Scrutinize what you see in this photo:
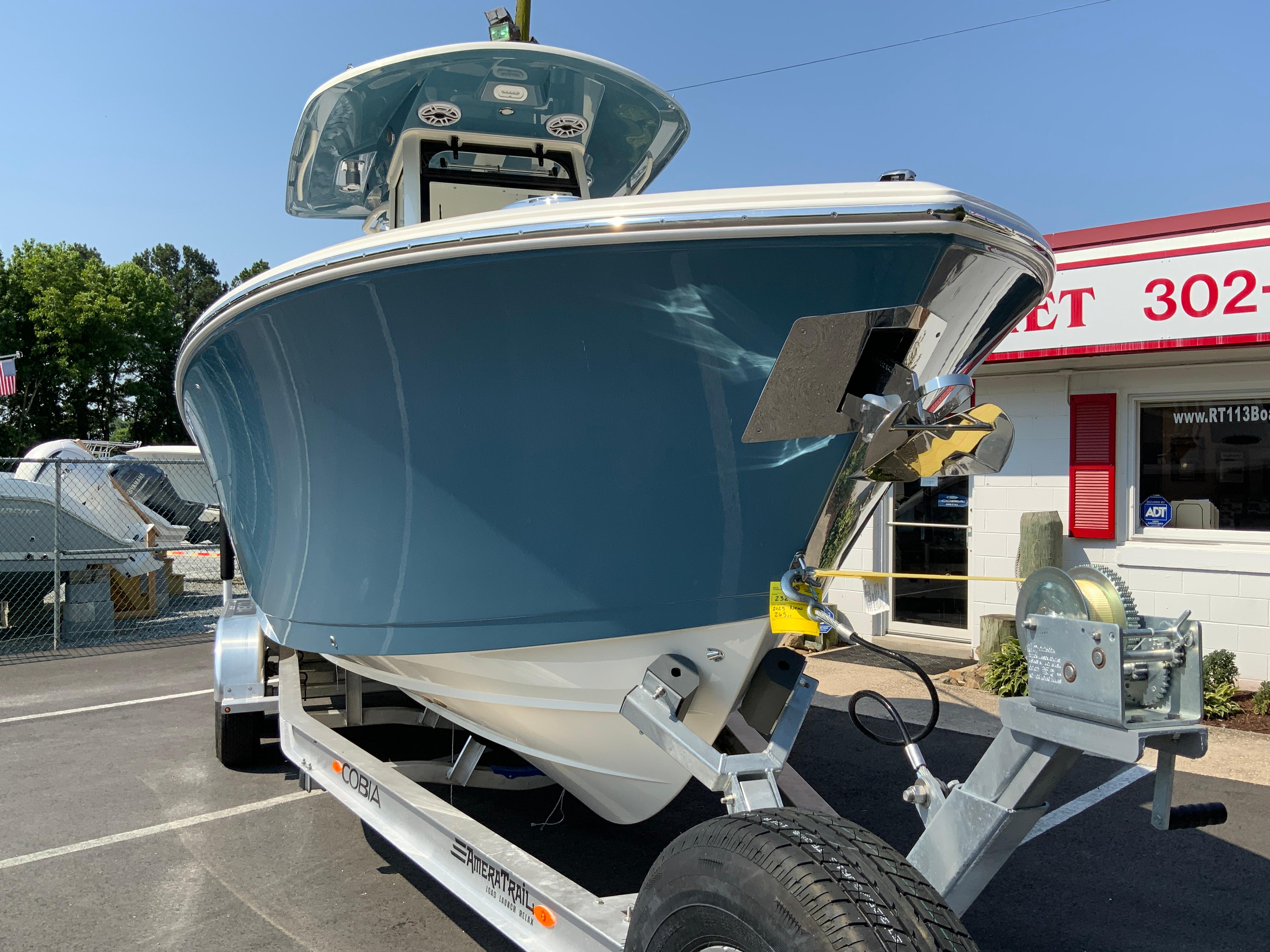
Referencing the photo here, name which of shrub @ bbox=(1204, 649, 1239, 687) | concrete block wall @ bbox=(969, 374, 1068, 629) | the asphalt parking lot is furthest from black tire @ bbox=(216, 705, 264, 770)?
shrub @ bbox=(1204, 649, 1239, 687)

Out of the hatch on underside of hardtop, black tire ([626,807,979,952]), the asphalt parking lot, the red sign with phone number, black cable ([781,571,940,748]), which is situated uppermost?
the hatch on underside of hardtop

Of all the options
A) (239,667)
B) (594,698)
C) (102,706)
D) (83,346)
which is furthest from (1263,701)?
(83,346)

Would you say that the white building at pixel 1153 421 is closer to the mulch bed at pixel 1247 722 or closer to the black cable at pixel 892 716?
the mulch bed at pixel 1247 722

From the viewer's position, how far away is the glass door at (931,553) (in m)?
8.03

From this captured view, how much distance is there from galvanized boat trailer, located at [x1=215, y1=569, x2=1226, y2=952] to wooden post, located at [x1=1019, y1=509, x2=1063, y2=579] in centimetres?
477

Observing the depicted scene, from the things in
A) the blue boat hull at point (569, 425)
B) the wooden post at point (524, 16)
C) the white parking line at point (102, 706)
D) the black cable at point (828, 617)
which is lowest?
the white parking line at point (102, 706)

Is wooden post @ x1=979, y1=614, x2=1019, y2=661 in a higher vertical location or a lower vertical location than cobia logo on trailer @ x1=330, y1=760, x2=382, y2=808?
lower

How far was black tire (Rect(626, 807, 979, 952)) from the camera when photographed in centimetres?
160

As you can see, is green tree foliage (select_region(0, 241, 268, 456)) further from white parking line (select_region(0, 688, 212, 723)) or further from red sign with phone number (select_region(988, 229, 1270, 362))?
red sign with phone number (select_region(988, 229, 1270, 362))

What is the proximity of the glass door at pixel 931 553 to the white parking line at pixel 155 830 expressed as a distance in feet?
18.2

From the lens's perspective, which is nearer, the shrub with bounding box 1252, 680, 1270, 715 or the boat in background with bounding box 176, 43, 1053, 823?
the boat in background with bounding box 176, 43, 1053, 823

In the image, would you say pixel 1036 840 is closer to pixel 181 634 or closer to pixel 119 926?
pixel 119 926

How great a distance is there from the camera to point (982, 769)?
2.07 meters

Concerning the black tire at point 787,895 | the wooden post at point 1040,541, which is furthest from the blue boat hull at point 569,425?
the wooden post at point 1040,541
